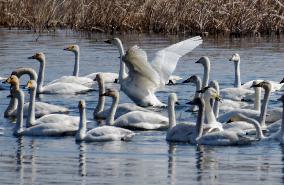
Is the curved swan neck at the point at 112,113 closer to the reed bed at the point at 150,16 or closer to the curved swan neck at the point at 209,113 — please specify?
the curved swan neck at the point at 209,113

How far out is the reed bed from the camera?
30109mm

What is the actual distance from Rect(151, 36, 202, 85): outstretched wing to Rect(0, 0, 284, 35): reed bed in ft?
37.8

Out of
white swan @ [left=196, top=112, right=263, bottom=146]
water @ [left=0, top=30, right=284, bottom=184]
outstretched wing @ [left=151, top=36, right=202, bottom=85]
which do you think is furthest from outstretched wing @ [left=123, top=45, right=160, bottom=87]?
white swan @ [left=196, top=112, right=263, bottom=146]

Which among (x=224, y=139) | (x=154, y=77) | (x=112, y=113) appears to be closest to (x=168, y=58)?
(x=154, y=77)

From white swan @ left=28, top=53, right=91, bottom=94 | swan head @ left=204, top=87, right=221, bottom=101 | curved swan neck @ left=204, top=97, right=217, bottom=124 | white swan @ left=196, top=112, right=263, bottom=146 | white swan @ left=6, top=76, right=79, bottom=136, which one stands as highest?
swan head @ left=204, top=87, right=221, bottom=101

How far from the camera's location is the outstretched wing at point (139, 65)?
16641 mm

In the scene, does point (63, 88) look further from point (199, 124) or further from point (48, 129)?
point (199, 124)

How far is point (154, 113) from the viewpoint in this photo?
50.9ft

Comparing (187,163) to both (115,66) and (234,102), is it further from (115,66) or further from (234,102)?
(115,66)

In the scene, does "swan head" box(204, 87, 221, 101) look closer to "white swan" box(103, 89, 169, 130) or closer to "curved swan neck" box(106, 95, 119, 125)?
"white swan" box(103, 89, 169, 130)

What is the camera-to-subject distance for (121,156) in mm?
12773

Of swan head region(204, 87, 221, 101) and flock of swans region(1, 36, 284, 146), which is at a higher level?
swan head region(204, 87, 221, 101)

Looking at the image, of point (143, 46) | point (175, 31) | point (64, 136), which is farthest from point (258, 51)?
point (64, 136)

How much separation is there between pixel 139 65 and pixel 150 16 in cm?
1438
